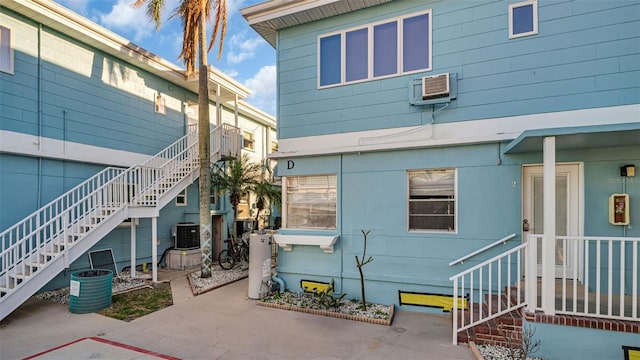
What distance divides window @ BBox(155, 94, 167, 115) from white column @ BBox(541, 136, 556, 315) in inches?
406

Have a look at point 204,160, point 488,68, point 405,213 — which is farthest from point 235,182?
point 488,68

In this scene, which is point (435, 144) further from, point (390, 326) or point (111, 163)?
point (111, 163)

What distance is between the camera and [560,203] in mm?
5051

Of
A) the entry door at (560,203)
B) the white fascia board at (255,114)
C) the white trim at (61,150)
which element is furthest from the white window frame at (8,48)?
the entry door at (560,203)

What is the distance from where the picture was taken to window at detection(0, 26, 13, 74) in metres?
6.43

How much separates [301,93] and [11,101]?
598 centimetres

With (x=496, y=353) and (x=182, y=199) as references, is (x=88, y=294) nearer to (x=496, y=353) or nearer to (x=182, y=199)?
(x=182, y=199)

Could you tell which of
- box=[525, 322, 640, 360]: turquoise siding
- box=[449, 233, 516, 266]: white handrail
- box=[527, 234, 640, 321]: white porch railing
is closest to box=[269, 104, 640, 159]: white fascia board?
box=[449, 233, 516, 266]: white handrail

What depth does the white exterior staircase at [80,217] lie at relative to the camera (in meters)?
5.52

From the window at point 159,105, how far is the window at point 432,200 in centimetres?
836

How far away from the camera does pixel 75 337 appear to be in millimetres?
4645

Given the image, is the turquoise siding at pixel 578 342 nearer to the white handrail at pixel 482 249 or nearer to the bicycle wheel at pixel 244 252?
the white handrail at pixel 482 249

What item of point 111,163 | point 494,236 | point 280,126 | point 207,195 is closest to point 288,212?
point 280,126

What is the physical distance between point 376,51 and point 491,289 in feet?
15.8
